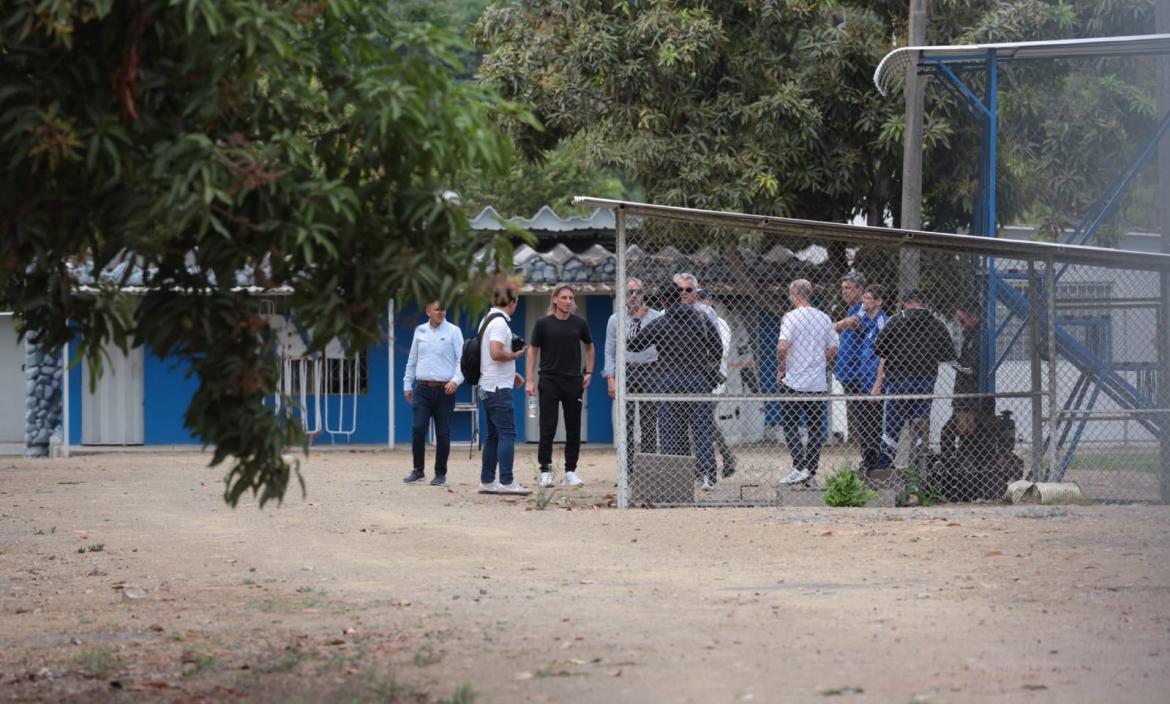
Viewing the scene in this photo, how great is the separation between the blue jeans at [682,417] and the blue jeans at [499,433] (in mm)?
1351

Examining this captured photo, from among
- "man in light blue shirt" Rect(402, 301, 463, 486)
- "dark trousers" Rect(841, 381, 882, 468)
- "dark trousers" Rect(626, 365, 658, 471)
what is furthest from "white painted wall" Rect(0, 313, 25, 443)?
"dark trousers" Rect(841, 381, 882, 468)

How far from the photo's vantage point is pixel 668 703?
20.1 feet

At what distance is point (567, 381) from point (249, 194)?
944 cm

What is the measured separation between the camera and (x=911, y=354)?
13906mm

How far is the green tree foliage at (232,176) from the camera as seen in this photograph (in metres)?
5.25

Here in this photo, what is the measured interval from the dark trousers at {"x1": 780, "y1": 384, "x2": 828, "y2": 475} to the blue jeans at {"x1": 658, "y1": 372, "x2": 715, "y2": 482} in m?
0.65

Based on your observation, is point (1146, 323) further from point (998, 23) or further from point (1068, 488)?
point (998, 23)

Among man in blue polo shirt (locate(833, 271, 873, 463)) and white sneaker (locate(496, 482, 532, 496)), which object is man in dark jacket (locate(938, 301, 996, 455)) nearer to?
man in blue polo shirt (locate(833, 271, 873, 463))

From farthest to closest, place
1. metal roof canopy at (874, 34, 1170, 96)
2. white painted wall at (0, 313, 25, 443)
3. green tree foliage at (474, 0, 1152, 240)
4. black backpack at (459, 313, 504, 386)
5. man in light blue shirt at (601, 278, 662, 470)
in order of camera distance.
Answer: white painted wall at (0, 313, 25, 443) → green tree foliage at (474, 0, 1152, 240) → black backpack at (459, 313, 504, 386) → man in light blue shirt at (601, 278, 662, 470) → metal roof canopy at (874, 34, 1170, 96)

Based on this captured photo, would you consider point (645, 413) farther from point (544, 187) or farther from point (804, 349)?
point (544, 187)

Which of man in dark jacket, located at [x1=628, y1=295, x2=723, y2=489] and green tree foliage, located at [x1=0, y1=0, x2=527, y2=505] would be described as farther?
man in dark jacket, located at [x1=628, y1=295, x2=723, y2=489]

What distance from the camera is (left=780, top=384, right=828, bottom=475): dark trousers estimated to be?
46.1 ft

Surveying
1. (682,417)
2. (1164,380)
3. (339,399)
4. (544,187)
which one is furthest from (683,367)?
(544,187)

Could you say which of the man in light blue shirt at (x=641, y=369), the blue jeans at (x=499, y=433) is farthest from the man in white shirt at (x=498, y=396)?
the man in light blue shirt at (x=641, y=369)
